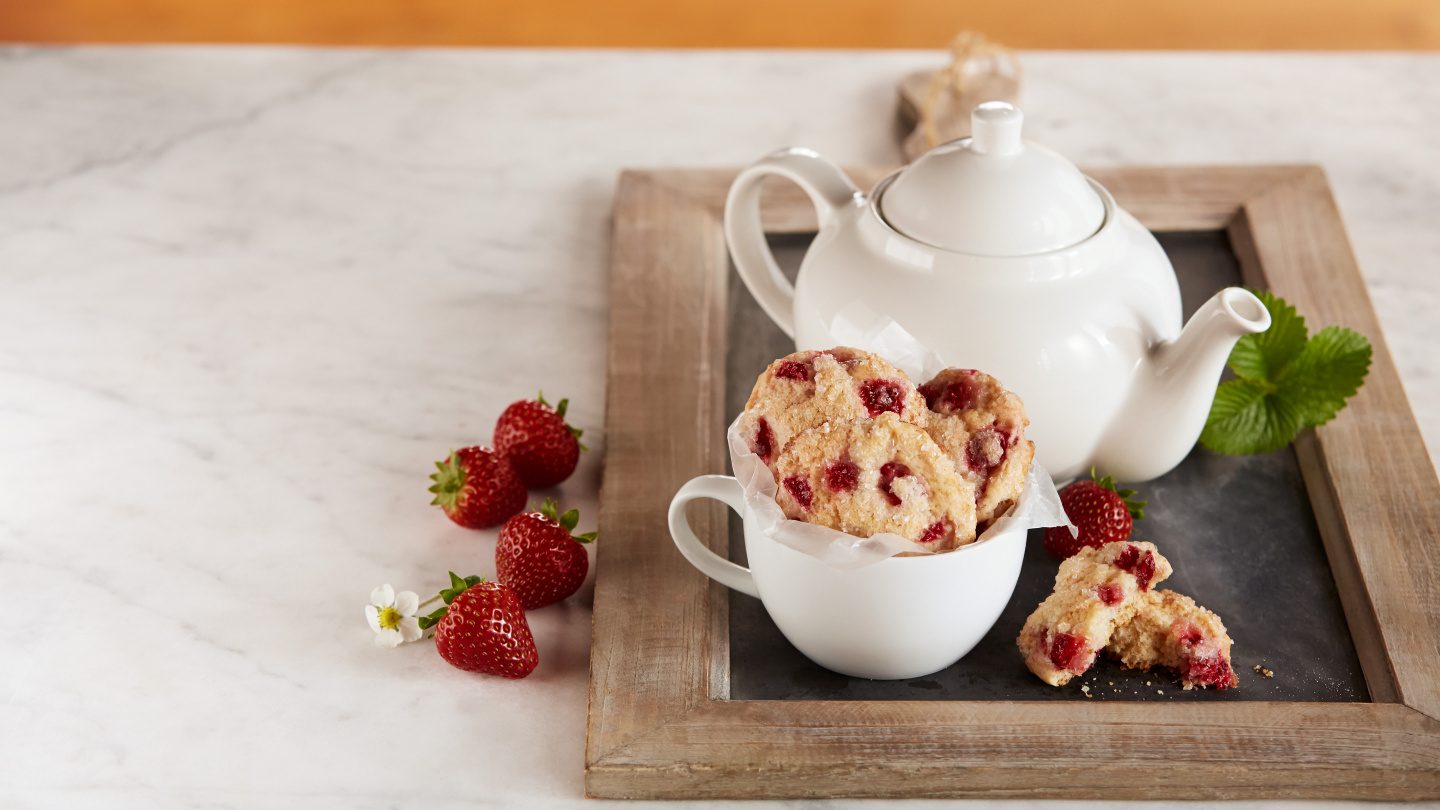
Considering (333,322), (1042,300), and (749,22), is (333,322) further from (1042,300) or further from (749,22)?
(749,22)

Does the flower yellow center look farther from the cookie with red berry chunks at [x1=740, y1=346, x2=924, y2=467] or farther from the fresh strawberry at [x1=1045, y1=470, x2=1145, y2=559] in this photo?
the fresh strawberry at [x1=1045, y1=470, x2=1145, y2=559]

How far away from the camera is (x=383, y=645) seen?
1.07 metres

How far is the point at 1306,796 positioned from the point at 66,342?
122 centimetres

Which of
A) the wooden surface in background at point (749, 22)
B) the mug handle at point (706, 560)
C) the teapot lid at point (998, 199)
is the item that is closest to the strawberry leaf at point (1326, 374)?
the teapot lid at point (998, 199)

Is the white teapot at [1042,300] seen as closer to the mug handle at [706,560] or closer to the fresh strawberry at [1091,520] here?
the fresh strawberry at [1091,520]

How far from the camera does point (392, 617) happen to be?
1.06 m

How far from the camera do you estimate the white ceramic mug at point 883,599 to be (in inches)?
36.2

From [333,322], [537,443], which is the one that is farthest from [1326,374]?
[333,322]

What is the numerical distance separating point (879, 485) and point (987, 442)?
0.27 ft

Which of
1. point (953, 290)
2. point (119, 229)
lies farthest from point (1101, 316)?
point (119, 229)

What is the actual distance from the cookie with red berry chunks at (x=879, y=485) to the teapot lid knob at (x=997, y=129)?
28 centimetres

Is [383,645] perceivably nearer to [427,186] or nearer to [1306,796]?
[1306,796]

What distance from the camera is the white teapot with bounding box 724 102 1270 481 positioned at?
1.08 meters

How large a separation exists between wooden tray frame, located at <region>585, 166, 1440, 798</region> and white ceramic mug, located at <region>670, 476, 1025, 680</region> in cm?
4
